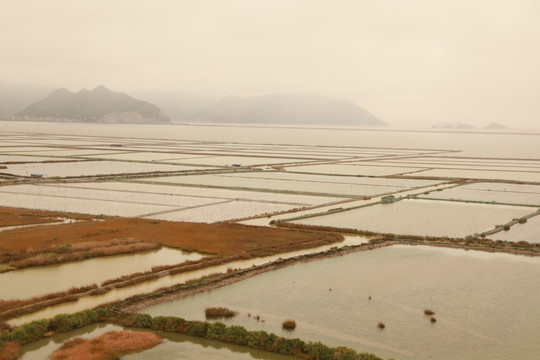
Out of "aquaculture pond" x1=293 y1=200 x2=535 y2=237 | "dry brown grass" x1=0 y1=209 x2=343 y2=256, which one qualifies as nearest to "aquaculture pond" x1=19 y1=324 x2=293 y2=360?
"dry brown grass" x1=0 y1=209 x2=343 y2=256

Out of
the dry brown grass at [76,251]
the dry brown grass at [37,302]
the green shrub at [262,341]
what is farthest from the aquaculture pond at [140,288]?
the green shrub at [262,341]

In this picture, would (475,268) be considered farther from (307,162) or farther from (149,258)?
(307,162)

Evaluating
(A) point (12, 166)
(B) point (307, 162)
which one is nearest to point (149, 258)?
(A) point (12, 166)

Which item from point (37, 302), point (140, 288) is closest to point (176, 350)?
point (140, 288)

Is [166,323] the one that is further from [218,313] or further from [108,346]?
[108,346]

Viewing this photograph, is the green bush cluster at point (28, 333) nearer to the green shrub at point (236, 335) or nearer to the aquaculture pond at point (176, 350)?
the aquaculture pond at point (176, 350)

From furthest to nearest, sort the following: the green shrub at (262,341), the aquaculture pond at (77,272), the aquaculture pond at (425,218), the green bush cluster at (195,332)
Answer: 1. the aquaculture pond at (425,218)
2. the aquaculture pond at (77,272)
3. the green shrub at (262,341)
4. the green bush cluster at (195,332)
